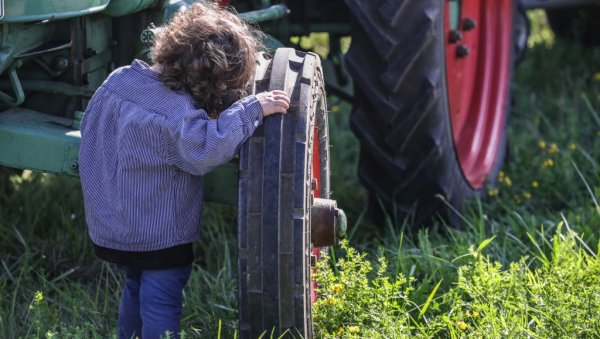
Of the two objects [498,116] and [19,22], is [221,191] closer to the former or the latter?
[19,22]

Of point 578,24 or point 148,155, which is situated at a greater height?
point 148,155

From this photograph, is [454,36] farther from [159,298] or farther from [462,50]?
[159,298]

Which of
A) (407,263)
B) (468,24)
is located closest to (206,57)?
(407,263)

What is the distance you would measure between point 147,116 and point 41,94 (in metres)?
0.65

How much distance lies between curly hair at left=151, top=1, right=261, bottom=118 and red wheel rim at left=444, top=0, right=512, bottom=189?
152 cm

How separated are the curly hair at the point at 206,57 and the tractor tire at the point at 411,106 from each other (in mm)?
984

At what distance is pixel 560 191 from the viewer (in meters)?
4.33

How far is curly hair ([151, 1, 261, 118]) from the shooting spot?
265cm

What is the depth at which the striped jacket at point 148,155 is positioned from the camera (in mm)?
2574

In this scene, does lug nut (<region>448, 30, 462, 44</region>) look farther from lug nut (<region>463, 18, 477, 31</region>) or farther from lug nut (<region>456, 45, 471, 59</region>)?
lug nut (<region>463, 18, 477, 31</region>)

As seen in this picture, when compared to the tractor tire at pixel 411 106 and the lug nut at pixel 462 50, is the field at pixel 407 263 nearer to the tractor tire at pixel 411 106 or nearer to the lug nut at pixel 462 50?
the tractor tire at pixel 411 106

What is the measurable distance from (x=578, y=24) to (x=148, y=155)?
4.30m

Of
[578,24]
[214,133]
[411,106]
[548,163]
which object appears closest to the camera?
[214,133]

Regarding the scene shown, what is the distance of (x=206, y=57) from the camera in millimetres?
2646
